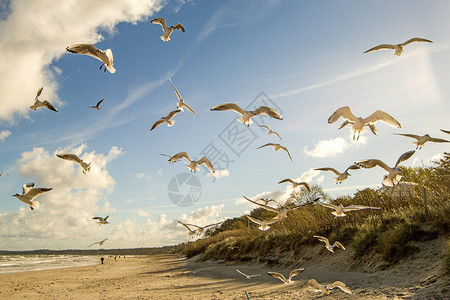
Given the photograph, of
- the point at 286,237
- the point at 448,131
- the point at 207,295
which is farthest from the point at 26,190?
the point at 286,237

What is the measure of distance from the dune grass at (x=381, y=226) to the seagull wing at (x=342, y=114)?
3.34 metres

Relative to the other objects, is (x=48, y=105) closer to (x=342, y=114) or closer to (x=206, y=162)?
(x=206, y=162)

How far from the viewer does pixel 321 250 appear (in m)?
12.5

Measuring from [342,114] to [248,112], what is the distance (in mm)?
2141

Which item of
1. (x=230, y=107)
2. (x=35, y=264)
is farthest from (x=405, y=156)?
(x=35, y=264)

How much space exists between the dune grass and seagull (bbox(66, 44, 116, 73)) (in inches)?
334

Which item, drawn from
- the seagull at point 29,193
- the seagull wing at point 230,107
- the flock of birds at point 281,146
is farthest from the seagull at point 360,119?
the seagull at point 29,193

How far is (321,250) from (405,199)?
4119 mm

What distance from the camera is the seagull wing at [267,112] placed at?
686 cm

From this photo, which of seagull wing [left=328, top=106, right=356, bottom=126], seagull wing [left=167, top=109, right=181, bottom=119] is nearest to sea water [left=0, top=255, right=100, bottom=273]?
seagull wing [left=167, top=109, right=181, bottom=119]

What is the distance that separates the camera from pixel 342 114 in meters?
6.46

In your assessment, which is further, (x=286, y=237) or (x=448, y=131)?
(x=286, y=237)

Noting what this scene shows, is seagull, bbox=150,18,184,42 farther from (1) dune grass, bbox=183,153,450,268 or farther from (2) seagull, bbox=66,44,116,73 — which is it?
(1) dune grass, bbox=183,153,450,268

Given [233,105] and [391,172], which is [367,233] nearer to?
[391,172]
